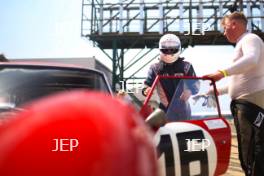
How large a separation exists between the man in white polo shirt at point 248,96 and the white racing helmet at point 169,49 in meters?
0.50

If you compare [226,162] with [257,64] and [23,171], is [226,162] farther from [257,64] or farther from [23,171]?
[23,171]

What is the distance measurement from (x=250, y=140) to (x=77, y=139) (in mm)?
3302

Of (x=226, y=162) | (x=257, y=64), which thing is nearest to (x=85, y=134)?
(x=226, y=162)

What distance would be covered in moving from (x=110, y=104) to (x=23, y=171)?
178mm

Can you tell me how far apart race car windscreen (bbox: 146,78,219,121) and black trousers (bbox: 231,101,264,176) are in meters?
0.45

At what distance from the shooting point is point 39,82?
3.16m

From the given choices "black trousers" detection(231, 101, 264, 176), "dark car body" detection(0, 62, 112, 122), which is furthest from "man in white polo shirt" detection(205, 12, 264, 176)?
"dark car body" detection(0, 62, 112, 122)

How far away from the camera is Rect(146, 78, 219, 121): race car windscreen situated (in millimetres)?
3258

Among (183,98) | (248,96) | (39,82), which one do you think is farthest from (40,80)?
(248,96)

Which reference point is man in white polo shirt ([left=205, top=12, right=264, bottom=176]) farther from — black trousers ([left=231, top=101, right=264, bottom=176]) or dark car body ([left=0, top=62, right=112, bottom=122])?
dark car body ([left=0, top=62, right=112, bottom=122])

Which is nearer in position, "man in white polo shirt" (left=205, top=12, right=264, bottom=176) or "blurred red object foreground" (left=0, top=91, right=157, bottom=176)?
"blurred red object foreground" (left=0, top=91, right=157, bottom=176)

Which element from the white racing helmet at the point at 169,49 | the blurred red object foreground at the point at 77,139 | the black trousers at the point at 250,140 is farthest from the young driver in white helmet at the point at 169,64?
the blurred red object foreground at the point at 77,139

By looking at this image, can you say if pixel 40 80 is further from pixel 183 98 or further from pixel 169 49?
pixel 169 49

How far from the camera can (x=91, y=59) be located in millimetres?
21875
